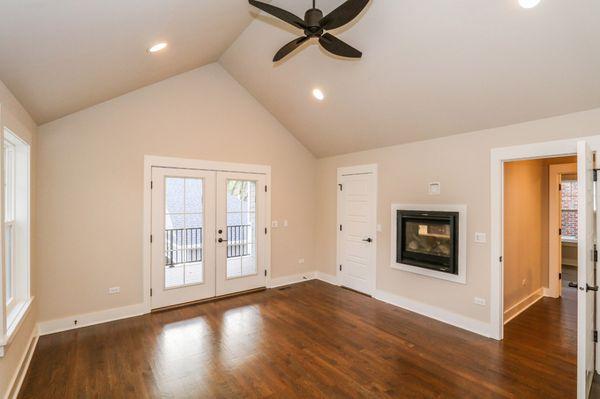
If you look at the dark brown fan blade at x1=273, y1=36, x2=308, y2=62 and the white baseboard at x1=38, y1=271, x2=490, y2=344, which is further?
the white baseboard at x1=38, y1=271, x2=490, y2=344

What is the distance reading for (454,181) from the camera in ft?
13.2

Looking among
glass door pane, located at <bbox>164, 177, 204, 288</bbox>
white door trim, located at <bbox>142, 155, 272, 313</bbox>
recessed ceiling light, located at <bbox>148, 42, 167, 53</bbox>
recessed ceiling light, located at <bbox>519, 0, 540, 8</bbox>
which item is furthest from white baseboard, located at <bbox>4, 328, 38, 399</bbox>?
recessed ceiling light, located at <bbox>519, 0, 540, 8</bbox>

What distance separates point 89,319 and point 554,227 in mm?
7077

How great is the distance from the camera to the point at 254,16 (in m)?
3.56

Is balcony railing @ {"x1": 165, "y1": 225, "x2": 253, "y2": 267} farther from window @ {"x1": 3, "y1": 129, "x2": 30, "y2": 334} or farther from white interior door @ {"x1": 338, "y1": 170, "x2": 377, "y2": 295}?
white interior door @ {"x1": 338, "y1": 170, "x2": 377, "y2": 295}

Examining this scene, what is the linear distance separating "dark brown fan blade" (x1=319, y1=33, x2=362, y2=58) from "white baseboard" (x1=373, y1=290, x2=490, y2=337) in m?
3.46

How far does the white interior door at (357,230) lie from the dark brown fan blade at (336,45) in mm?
2658

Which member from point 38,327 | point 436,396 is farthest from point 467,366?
point 38,327

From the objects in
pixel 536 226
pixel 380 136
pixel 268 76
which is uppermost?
pixel 268 76

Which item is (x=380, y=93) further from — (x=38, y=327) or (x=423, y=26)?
(x=38, y=327)

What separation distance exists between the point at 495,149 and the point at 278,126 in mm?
3568

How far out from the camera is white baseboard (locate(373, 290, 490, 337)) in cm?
373

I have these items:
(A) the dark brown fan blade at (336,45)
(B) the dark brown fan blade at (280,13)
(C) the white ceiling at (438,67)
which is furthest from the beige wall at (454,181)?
(B) the dark brown fan blade at (280,13)

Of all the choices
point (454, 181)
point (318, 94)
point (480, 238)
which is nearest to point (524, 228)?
point (480, 238)
